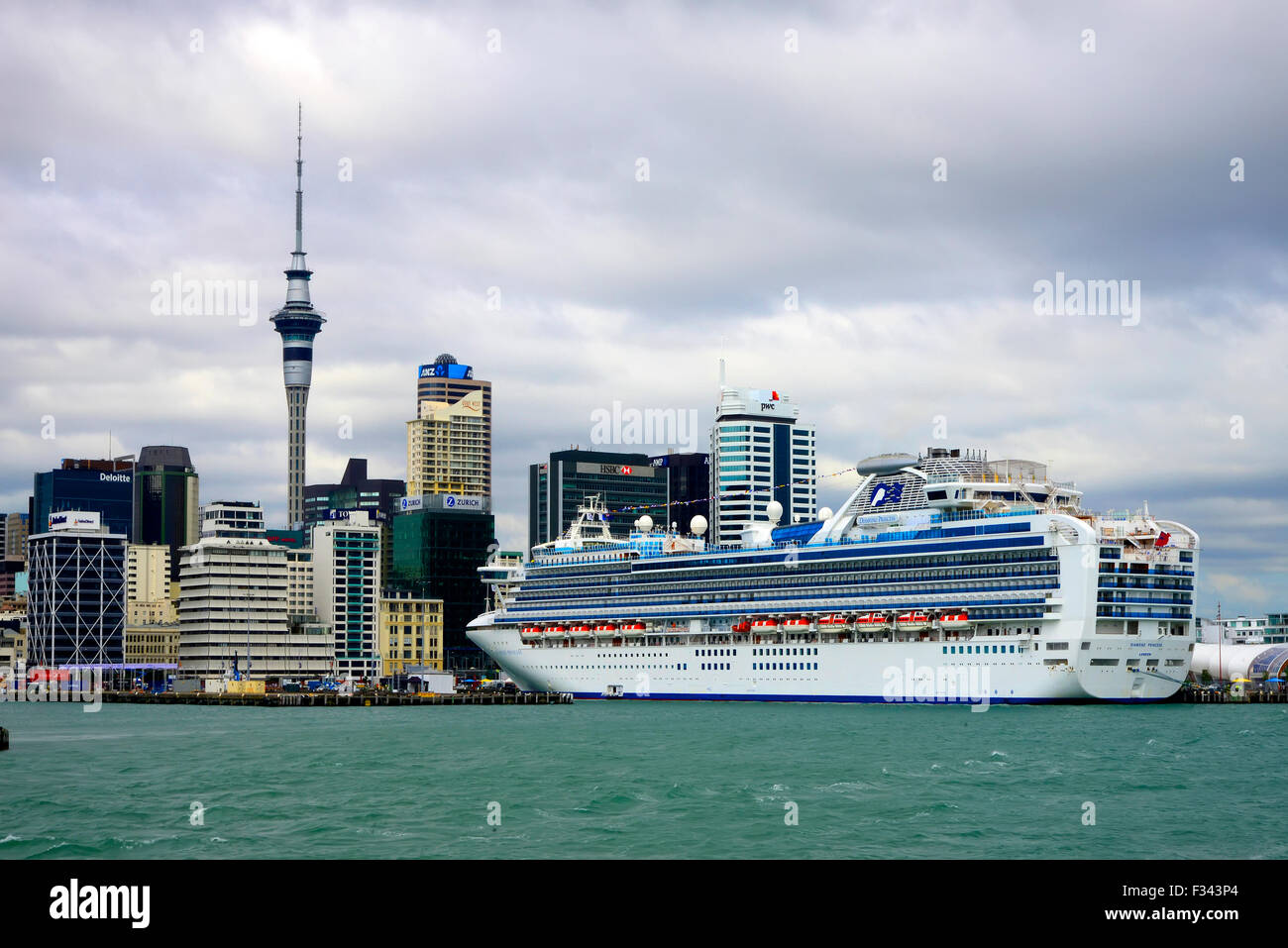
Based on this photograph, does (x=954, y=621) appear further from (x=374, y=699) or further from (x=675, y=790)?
(x=374, y=699)

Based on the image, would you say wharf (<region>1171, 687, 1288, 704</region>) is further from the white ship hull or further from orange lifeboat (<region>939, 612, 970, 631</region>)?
orange lifeboat (<region>939, 612, 970, 631</region>)

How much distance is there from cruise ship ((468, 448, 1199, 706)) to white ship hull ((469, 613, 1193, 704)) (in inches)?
5.9

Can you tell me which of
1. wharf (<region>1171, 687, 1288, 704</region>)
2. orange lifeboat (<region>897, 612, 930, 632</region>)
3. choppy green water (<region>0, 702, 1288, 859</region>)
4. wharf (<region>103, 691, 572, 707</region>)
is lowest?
wharf (<region>103, 691, 572, 707</region>)

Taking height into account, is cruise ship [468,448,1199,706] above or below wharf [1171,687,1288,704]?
above

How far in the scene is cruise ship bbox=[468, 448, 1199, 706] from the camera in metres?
106

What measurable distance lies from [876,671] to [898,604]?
549 cm

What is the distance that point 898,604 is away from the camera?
4606 inches

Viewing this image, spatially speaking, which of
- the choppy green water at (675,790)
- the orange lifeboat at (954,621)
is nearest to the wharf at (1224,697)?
the orange lifeboat at (954,621)

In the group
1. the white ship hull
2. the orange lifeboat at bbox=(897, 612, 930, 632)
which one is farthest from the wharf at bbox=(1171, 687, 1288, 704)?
the orange lifeboat at bbox=(897, 612, 930, 632)

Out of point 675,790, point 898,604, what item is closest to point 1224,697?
point 898,604

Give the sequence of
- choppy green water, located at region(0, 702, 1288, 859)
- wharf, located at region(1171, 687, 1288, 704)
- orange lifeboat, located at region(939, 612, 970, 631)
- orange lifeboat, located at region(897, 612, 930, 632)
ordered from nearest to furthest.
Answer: choppy green water, located at region(0, 702, 1288, 859) < orange lifeboat, located at region(939, 612, 970, 631) < orange lifeboat, located at region(897, 612, 930, 632) < wharf, located at region(1171, 687, 1288, 704)
